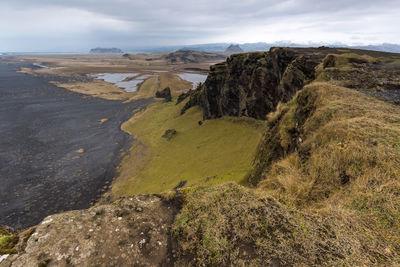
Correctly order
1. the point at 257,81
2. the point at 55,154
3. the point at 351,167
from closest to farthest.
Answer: the point at 351,167 < the point at 257,81 < the point at 55,154

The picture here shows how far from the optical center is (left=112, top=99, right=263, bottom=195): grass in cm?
2562

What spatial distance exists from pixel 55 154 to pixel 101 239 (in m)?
45.3

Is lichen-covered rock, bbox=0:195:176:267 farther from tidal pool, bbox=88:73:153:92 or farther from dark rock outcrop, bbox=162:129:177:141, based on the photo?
tidal pool, bbox=88:73:153:92

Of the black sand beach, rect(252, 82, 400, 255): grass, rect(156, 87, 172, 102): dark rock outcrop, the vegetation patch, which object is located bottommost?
the black sand beach

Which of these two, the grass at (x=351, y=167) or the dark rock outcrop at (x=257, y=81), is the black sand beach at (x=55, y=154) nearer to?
the dark rock outcrop at (x=257, y=81)

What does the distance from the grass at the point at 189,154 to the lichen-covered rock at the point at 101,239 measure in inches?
Answer: 508

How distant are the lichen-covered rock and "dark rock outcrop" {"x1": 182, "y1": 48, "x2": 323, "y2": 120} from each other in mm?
26131

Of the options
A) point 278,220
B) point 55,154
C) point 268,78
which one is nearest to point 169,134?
point 268,78

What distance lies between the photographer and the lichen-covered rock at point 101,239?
18.4ft

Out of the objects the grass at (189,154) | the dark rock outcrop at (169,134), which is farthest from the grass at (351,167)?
the dark rock outcrop at (169,134)

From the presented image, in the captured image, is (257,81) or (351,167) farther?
(257,81)

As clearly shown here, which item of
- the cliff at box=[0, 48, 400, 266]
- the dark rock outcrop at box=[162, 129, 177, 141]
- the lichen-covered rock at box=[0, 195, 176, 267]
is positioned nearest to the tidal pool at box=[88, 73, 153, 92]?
the dark rock outcrop at box=[162, 129, 177, 141]

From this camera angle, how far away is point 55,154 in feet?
133

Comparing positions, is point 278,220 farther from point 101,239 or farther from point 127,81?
point 127,81
